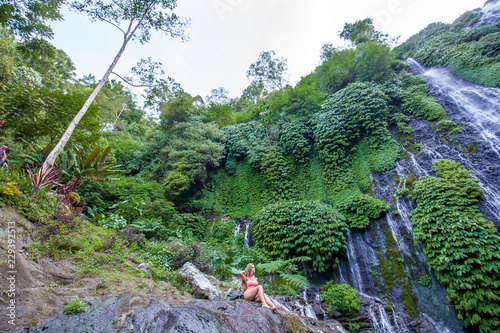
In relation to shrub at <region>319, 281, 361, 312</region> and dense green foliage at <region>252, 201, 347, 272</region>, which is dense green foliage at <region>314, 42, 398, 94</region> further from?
shrub at <region>319, 281, 361, 312</region>

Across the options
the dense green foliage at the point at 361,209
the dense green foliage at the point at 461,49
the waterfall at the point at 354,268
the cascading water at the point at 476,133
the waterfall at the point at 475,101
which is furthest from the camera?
the dense green foliage at the point at 461,49

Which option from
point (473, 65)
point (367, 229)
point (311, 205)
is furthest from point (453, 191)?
point (473, 65)

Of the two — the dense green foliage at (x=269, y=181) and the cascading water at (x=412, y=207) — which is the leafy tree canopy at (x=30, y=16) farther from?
the cascading water at (x=412, y=207)

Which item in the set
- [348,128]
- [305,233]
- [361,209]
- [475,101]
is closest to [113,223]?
[305,233]

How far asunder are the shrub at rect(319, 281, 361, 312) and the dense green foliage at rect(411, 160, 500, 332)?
2316 millimetres

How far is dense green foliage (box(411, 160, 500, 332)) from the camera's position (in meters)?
4.95

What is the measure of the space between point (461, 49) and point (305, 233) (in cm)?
1546

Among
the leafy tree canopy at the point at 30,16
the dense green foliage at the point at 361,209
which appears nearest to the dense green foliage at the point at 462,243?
the dense green foliage at the point at 361,209

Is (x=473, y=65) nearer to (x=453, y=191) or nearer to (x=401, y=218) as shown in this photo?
(x=453, y=191)

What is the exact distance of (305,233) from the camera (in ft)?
25.6

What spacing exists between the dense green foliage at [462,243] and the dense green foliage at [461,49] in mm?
7859

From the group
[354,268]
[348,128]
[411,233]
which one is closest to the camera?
[411,233]

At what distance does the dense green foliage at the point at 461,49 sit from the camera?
35.8 ft

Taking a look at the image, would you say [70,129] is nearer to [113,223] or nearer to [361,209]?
[113,223]
